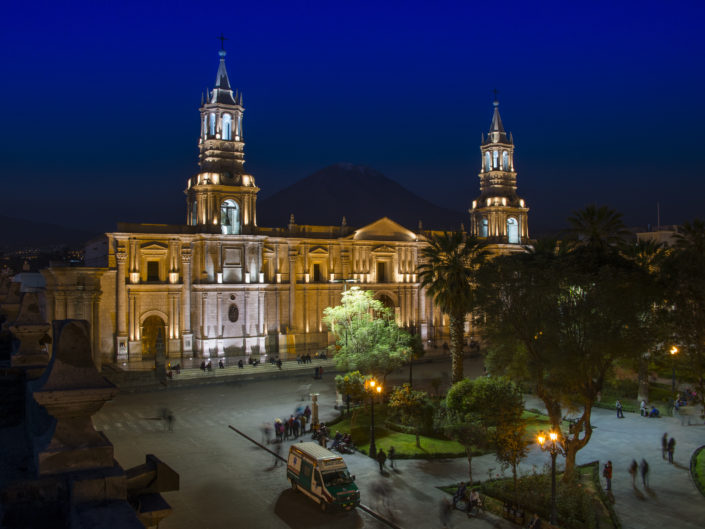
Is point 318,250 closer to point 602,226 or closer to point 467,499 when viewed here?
point 602,226

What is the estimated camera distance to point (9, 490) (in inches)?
188

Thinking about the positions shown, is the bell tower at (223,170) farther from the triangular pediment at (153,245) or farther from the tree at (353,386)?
the tree at (353,386)

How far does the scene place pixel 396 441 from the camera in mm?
25406

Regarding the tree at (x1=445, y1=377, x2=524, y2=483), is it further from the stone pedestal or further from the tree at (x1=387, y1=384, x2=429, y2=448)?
the stone pedestal

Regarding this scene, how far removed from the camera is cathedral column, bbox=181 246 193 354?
45812 millimetres

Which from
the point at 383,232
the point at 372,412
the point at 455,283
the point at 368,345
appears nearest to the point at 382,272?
the point at 383,232

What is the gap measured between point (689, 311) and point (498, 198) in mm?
43777

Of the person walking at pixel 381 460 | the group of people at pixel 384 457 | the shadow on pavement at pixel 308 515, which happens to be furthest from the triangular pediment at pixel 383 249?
the shadow on pavement at pixel 308 515

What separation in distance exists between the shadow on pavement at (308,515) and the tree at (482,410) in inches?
180

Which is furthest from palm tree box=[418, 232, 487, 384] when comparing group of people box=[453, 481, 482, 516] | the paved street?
group of people box=[453, 481, 482, 516]

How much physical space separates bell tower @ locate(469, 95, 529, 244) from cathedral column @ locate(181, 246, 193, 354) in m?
31.5

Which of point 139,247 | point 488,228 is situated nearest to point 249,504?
point 139,247

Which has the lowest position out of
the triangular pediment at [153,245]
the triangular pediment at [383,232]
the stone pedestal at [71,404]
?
the stone pedestal at [71,404]

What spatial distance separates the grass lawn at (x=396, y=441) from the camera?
2361 centimetres
